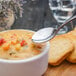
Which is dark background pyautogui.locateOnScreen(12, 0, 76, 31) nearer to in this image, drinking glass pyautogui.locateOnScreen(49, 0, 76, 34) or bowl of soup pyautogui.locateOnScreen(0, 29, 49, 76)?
drinking glass pyautogui.locateOnScreen(49, 0, 76, 34)

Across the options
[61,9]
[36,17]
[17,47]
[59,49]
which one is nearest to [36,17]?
[36,17]

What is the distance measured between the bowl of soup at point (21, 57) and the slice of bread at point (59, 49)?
0.11 m

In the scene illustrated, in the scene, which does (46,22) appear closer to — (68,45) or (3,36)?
(68,45)

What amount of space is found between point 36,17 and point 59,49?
41 centimetres

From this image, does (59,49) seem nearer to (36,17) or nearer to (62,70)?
(62,70)

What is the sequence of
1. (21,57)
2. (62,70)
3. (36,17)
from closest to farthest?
(21,57)
(62,70)
(36,17)

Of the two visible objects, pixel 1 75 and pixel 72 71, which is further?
pixel 72 71

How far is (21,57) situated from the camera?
64cm

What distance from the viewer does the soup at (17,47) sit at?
2.11 ft

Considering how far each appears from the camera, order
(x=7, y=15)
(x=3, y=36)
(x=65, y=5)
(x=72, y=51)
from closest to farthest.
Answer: (x=3, y=36) < (x=72, y=51) < (x=7, y=15) < (x=65, y=5)

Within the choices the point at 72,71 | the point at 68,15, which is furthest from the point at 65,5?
the point at 72,71

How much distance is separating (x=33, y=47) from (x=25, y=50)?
0.04 metres

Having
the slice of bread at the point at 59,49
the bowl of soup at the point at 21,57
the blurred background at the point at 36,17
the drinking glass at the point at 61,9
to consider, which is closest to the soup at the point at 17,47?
the bowl of soup at the point at 21,57

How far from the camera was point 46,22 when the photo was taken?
3.80 feet
